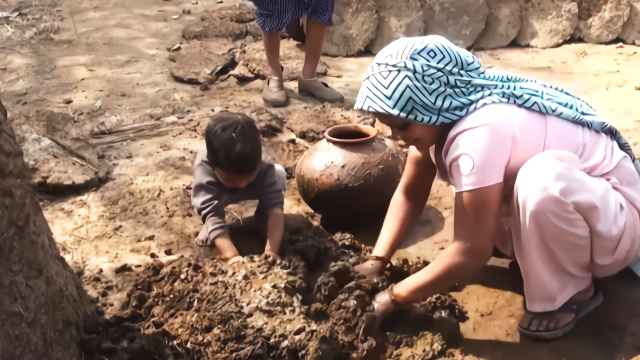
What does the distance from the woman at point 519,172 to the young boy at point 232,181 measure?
1.95 feet

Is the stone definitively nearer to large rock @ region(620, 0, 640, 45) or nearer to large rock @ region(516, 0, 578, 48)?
large rock @ region(516, 0, 578, 48)

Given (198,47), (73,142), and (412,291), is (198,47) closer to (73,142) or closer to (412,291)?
(73,142)

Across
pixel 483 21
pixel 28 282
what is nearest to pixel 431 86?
pixel 28 282

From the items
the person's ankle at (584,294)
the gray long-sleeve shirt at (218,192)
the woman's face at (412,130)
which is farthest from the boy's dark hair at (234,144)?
the person's ankle at (584,294)

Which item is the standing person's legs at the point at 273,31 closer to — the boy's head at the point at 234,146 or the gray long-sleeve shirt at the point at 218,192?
the gray long-sleeve shirt at the point at 218,192

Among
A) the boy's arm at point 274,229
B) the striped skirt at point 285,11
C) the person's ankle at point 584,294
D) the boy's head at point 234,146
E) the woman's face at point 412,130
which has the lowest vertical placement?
the boy's arm at point 274,229

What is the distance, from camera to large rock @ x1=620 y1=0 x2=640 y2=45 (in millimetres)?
5000

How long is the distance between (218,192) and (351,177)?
66cm

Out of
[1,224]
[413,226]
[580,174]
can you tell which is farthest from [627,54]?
[1,224]

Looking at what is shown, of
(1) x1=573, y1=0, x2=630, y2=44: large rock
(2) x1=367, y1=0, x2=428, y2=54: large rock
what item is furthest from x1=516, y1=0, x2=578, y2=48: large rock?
(2) x1=367, y1=0, x2=428, y2=54: large rock

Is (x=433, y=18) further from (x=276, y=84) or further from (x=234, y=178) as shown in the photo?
(x=234, y=178)

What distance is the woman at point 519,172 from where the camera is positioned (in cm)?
174

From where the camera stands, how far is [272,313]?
1.91 m

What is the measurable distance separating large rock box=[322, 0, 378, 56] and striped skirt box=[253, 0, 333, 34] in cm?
113
